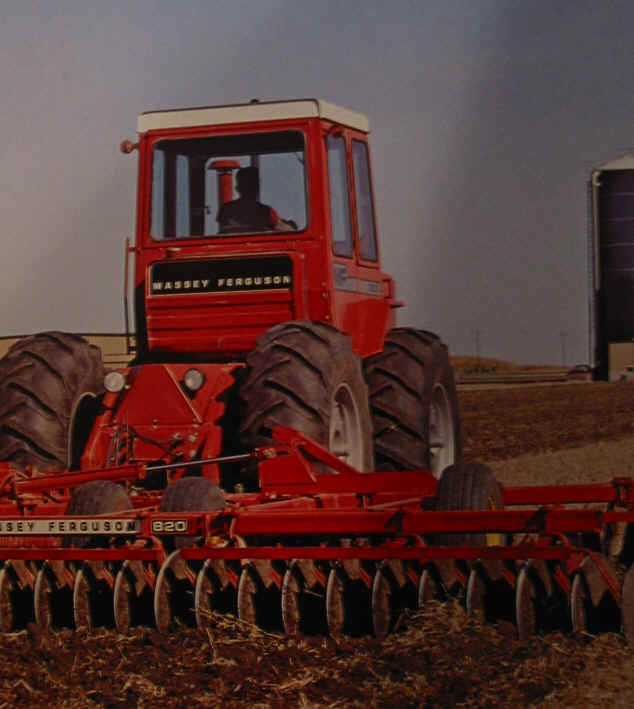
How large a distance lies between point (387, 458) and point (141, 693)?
4073 mm

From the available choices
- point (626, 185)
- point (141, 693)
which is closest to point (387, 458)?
point (141, 693)

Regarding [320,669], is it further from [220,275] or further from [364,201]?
[364,201]

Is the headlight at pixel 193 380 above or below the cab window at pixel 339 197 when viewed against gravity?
below

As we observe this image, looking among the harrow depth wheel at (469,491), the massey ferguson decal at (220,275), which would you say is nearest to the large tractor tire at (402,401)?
the massey ferguson decal at (220,275)

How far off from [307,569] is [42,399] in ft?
8.76

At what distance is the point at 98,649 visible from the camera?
5.77 meters

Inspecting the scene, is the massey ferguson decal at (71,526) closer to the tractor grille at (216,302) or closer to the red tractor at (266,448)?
the red tractor at (266,448)

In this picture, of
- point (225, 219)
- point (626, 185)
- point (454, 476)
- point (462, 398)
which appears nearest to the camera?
point (454, 476)

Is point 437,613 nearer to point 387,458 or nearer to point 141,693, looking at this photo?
point 141,693

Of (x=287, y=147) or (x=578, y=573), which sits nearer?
(x=578, y=573)

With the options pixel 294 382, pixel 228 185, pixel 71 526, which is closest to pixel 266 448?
pixel 294 382

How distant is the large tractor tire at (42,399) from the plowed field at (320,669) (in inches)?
78.6

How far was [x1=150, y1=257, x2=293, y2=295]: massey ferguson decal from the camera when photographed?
28.3 ft

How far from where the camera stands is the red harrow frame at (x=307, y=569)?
18.6 feet
